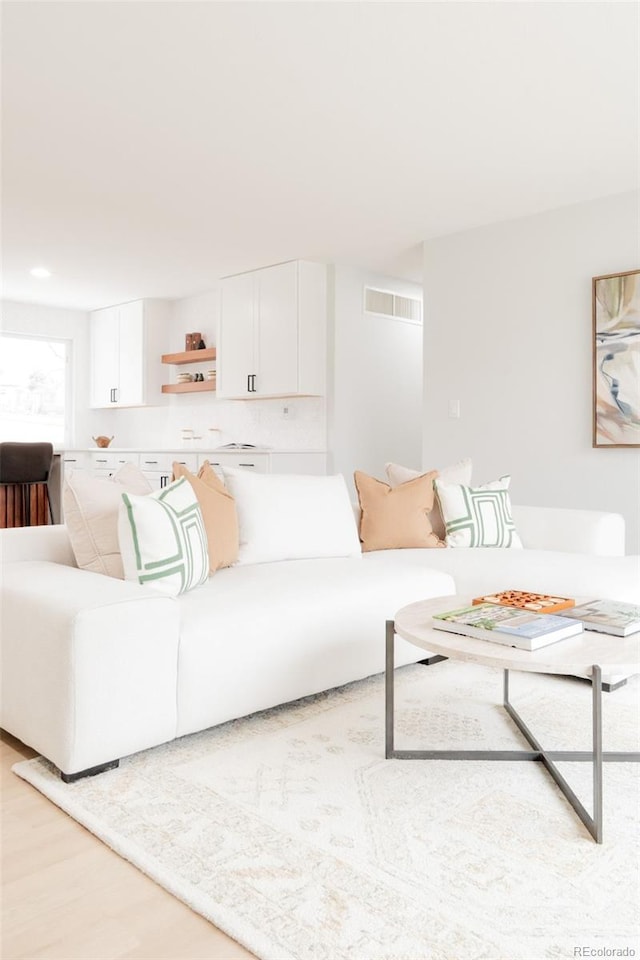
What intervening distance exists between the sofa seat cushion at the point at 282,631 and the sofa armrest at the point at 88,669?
0.09 metres

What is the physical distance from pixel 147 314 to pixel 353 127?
4433 mm

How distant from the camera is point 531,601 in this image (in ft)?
7.21

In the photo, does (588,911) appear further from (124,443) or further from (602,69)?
(124,443)

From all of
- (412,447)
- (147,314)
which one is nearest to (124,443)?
(147,314)

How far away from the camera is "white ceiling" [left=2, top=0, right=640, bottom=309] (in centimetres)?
259

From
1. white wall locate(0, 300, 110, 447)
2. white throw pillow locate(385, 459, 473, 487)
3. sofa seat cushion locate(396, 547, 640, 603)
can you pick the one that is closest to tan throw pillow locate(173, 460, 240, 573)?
sofa seat cushion locate(396, 547, 640, 603)

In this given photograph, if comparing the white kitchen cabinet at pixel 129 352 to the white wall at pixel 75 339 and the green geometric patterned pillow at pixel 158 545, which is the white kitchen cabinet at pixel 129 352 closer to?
the white wall at pixel 75 339

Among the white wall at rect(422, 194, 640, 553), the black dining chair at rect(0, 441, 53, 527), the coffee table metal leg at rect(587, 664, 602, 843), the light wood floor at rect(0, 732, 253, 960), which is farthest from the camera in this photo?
the black dining chair at rect(0, 441, 53, 527)

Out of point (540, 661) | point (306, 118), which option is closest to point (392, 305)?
point (306, 118)

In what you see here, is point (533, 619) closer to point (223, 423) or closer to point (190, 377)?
point (223, 423)

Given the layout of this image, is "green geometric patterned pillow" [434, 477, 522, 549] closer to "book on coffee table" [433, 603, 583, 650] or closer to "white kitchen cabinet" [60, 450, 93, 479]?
"book on coffee table" [433, 603, 583, 650]

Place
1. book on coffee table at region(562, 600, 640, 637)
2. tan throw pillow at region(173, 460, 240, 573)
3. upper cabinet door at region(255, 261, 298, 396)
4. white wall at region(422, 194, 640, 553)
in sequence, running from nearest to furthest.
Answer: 1. book on coffee table at region(562, 600, 640, 637)
2. tan throw pillow at region(173, 460, 240, 573)
3. white wall at region(422, 194, 640, 553)
4. upper cabinet door at region(255, 261, 298, 396)

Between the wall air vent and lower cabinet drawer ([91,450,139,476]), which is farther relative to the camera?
lower cabinet drawer ([91,450,139,476])

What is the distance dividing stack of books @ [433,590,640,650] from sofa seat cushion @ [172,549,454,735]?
0.52 m
